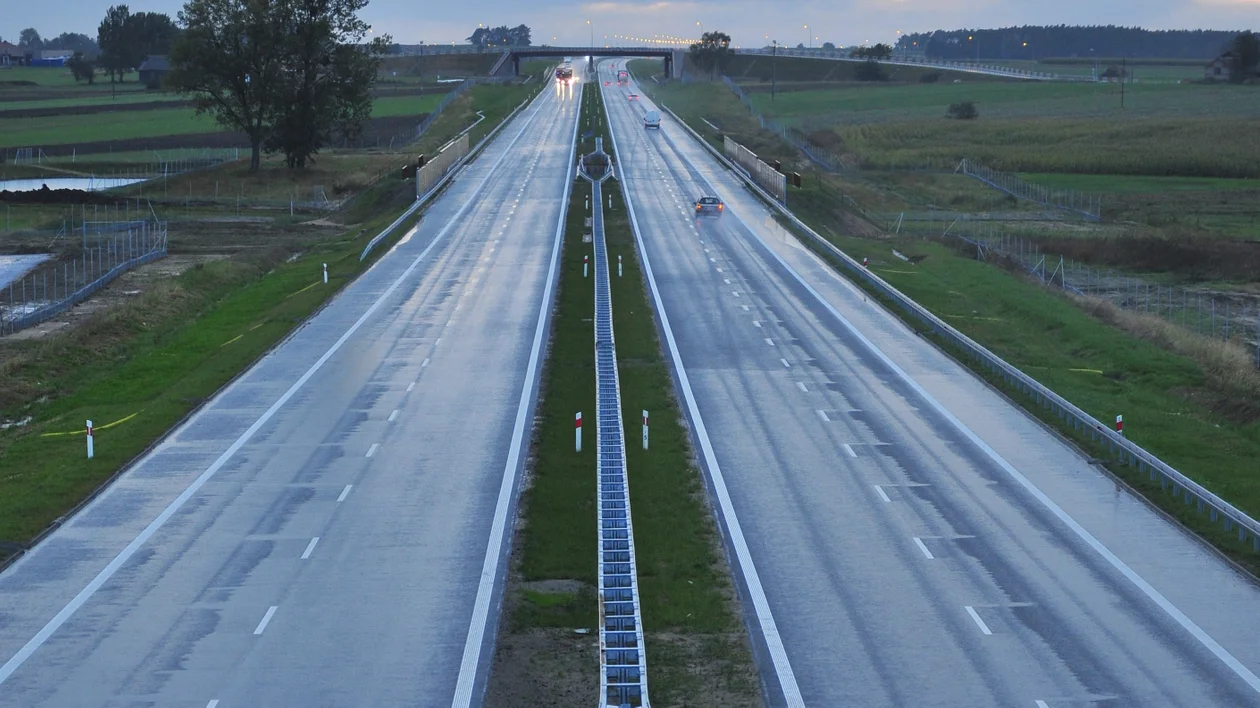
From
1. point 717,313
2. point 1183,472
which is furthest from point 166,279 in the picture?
point 1183,472

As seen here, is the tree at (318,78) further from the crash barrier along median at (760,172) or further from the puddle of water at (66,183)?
the crash barrier along median at (760,172)

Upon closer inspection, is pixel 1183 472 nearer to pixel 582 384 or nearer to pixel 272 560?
pixel 582 384

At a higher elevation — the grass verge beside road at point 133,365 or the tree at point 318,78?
the tree at point 318,78

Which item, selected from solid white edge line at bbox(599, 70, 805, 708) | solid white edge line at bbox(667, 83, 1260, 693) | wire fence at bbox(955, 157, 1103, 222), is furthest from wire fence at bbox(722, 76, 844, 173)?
solid white edge line at bbox(599, 70, 805, 708)

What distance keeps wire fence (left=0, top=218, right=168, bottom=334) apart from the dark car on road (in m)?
27.7

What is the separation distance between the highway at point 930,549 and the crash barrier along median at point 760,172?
3888cm

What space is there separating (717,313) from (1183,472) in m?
21.8

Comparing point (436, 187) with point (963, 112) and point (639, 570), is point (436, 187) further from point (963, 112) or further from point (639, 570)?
point (963, 112)

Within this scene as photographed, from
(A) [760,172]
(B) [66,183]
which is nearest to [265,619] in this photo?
(A) [760,172]

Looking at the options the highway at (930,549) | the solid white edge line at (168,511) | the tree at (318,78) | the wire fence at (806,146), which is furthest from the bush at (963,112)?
the highway at (930,549)

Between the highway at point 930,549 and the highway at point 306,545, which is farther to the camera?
the highway at point 930,549

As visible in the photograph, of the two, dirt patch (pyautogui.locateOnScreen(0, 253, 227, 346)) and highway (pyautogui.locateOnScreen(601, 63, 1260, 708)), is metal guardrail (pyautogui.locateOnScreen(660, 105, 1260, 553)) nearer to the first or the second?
highway (pyautogui.locateOnScreen(601, 63, 1260, 708))

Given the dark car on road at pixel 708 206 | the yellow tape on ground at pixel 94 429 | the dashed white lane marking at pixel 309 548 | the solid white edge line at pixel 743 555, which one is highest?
the dark car on road at pixel 708 206

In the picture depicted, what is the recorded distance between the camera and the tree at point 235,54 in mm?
94875
